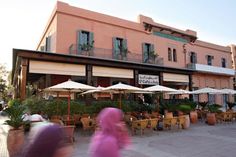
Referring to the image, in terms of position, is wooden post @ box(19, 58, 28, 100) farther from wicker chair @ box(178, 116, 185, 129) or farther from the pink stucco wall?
wicker chair @ box(178, 116, 185, 129)

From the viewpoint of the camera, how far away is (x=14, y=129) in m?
6.79

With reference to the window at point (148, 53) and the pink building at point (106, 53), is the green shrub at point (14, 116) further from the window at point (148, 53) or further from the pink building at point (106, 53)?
the window at point (148, 53)

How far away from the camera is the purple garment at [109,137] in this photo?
101 inches

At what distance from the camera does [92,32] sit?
19594 millimetres

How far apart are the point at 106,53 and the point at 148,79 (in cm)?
418

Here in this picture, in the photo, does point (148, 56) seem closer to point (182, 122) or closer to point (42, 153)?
point (182, 122)

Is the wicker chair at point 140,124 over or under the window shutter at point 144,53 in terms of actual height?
under

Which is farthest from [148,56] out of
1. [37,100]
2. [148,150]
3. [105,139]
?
[105,139]

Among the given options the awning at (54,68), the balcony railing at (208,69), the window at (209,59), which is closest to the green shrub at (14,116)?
the awning at (54,68)

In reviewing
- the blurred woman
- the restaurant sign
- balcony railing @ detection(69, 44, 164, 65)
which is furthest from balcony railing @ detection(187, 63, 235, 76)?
the blurred woman

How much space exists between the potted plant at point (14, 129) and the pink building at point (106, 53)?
6.23 meters

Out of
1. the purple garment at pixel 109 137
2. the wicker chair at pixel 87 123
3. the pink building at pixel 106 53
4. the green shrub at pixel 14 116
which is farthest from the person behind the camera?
the pink building at pixel 106 53

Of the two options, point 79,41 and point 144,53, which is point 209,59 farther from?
point 79,41

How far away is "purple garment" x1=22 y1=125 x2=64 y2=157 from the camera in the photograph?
1.63 m
